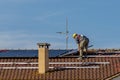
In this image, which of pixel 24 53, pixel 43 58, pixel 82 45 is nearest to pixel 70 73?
pixel 43 58

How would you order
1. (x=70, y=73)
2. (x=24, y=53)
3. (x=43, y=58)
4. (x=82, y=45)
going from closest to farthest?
(x=70, y=73) → (x=43, y=58) → (x=82, y=45) → (x=24, y=53)

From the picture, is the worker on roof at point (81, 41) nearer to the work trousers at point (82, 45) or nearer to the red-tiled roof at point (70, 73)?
the work trousers at point (82, 45)

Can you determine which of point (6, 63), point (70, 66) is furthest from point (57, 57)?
point (6, 63)

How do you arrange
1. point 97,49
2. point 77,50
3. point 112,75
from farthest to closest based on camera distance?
point 97,49 < point 77,50 < point 112,75

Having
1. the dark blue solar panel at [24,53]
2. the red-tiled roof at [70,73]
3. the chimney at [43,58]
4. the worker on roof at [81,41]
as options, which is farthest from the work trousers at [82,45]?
the chimney at [43,58]

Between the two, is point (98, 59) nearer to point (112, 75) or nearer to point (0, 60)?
point (112, 75)

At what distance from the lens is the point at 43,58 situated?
33906 millimetres

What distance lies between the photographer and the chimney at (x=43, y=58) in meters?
33.8

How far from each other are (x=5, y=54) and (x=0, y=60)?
7.62 ft

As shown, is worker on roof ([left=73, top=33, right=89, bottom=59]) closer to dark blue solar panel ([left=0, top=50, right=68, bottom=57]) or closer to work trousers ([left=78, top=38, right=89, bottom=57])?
work trousers ([left=78, top=38, right=89, bottom=57])

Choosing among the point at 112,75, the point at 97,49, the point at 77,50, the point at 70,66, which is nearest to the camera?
the point at 112,75

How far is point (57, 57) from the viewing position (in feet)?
117

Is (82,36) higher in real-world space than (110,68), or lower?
higher

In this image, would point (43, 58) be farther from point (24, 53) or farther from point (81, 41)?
point (24, 53)
